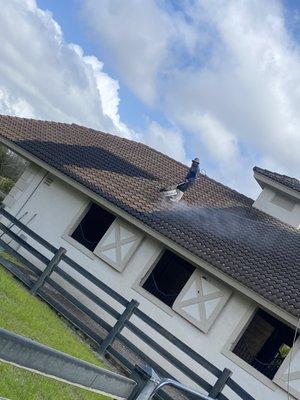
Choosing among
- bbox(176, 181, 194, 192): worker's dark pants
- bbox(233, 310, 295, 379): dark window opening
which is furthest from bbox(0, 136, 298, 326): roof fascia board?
bbox(176, 181, 194, 192): worker's dark pants

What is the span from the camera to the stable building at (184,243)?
34.6 ft

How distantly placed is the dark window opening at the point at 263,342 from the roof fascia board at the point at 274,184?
216 inches

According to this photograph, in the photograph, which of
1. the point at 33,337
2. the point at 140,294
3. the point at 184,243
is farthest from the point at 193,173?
the point at 33,337

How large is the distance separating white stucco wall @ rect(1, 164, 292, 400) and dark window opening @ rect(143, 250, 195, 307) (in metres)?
0.69

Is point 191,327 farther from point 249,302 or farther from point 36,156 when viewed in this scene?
point 36,156

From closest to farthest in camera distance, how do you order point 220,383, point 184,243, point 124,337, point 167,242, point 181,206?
point 220,383
point 124,337
point 184,243
point 167,242
point 181,206

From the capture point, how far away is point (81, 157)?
15.5 m

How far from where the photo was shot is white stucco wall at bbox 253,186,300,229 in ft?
51.7

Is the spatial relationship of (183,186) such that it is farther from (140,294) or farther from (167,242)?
(140,294)

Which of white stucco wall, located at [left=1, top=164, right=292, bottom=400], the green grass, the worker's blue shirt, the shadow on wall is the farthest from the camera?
the worker's blue shirt

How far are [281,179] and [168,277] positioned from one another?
238 inches

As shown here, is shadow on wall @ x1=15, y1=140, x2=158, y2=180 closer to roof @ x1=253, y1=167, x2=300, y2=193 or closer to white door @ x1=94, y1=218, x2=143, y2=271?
white door @ x1=94, y1=218, x2=143, y2=271

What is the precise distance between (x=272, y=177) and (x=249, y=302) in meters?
6.56

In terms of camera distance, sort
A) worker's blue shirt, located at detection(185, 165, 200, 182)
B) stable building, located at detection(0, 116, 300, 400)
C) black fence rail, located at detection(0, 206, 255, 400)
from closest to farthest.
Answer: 1. black fence rail, located at detection(0, 206, 255, 400)
2. stable building, located at detection(0, 116, 300, 400)
3. worker's blue shirt, located at detection(185, 165, 200, 182)
